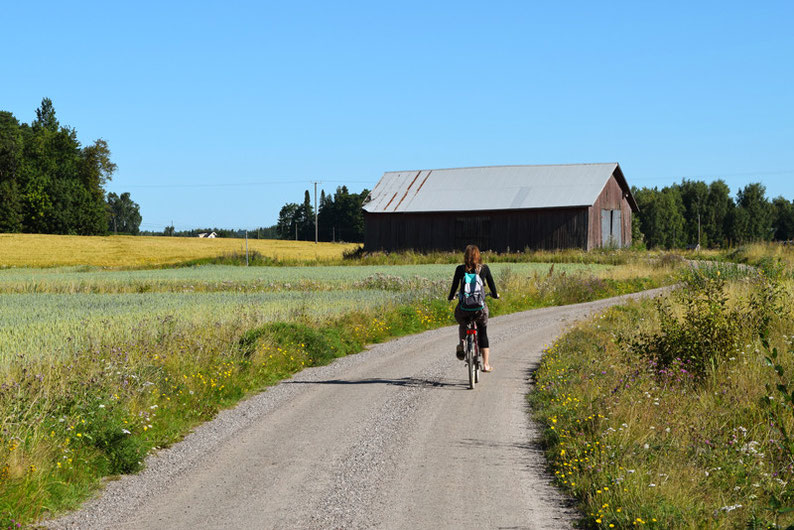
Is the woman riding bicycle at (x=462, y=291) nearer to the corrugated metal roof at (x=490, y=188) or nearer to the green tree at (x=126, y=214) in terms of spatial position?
the corrugated metal roof at (x=490, y=188)

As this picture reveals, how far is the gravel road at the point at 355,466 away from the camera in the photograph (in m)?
6.48

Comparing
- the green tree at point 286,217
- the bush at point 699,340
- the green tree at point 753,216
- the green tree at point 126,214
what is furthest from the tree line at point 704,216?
the green tree at point 126,214

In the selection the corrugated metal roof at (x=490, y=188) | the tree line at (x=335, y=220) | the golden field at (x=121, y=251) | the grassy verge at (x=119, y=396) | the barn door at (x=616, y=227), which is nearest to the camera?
the grassy verge at (x=119, y=396)

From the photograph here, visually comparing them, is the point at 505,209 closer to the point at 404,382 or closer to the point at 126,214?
the point at 404,382

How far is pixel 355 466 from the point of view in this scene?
798 cm

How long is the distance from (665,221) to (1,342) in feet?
389

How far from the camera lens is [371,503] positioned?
22.2 feet

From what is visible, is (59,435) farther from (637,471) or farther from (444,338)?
(444,338)

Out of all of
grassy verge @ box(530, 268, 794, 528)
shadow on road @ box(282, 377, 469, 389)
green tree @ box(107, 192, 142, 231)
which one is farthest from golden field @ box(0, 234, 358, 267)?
A: green tree @ box(107, 192, 142, 231)

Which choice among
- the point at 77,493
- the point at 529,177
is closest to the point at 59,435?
the point at 77,493

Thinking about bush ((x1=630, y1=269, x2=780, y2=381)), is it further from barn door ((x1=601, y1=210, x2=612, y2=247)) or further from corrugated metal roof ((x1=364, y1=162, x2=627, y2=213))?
barn door ((x1=601, y1=210, x2=612, y2=247))

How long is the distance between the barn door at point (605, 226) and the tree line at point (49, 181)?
67794mm

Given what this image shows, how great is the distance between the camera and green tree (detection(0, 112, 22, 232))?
8869 centimetres

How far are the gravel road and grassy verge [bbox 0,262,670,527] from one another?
0.97 ft
